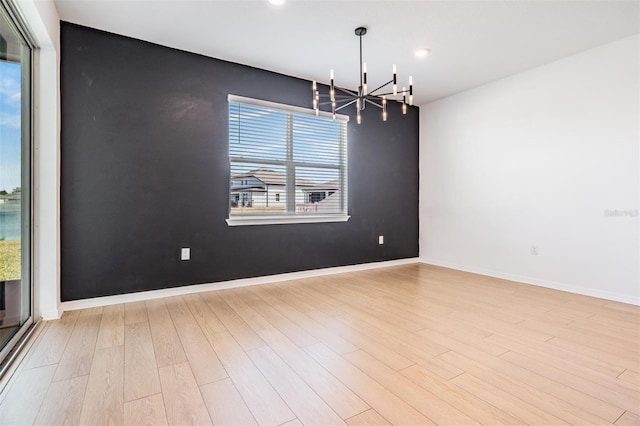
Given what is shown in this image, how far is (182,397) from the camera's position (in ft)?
5.18

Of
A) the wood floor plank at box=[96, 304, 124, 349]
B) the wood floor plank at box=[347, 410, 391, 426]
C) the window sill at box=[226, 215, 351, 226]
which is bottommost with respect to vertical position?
the wood floor plank at box=[347, 410, 391, 426]

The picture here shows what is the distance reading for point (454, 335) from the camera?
2346mm

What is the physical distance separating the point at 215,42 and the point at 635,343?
13.8 feet

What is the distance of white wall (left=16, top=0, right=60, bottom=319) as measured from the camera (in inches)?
101

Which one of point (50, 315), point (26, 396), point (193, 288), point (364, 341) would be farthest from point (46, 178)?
point (364, 341)

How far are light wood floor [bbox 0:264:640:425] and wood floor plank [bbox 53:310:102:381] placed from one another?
0.04ft

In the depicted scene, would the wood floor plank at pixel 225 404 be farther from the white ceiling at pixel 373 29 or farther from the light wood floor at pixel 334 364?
the white ceiling at pixel 373 29

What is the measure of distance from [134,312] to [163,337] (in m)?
0.72

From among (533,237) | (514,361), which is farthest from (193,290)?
(533,237)

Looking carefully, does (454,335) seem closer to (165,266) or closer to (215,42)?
(165,266)

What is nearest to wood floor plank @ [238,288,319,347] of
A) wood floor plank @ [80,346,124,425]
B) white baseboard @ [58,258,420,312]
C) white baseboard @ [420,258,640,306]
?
white baseboard @ [58,258,420,312]

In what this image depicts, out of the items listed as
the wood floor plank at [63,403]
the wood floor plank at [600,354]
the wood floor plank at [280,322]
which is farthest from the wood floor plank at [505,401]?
the wood floor plank at [63,403]

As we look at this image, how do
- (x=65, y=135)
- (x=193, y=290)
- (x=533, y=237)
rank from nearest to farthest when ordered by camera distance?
(x=65, y=135) → (x=193, y=290) → (x=533, y=237)

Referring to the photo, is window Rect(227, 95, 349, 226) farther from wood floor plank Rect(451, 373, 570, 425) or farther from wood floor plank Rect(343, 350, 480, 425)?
wood floor plank Rect(451, 373, 570, 425)
